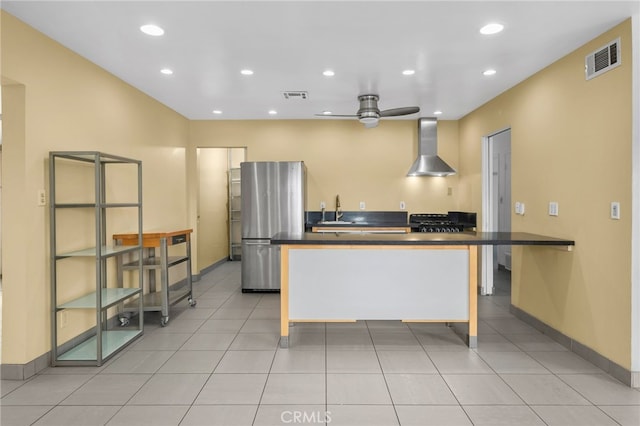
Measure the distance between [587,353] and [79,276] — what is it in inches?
168

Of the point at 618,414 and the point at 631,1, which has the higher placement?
the point at 631,1

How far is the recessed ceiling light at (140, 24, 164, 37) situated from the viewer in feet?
9.05

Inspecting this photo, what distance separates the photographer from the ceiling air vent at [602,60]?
8.89 ft

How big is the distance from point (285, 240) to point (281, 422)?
1465mm

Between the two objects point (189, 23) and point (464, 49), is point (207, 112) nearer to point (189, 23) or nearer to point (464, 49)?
point (189, 23)

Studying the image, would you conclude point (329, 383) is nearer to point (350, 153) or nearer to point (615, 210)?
point (615, 210)

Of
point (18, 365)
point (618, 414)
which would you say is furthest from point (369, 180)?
point (18, 365)

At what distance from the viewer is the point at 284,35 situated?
2928 millimetres

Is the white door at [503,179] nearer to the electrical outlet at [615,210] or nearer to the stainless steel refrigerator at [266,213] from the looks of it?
the stainless steel refrigerator at [266,213]

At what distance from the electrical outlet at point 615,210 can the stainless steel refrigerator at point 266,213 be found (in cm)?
350

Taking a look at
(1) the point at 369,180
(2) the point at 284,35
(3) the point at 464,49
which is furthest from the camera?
(1) the point at 369,180

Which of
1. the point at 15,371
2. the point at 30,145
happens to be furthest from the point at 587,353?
the point at 30,145

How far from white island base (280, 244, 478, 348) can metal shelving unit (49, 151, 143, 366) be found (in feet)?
4.78

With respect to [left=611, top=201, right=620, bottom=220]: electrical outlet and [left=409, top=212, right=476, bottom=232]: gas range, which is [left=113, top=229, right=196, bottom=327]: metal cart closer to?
[left=409, top=212, right=476, bottom=232]: gas range
